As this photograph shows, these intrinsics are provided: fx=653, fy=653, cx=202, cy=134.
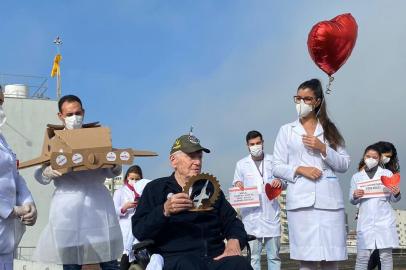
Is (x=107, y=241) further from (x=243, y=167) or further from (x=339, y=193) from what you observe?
(x=243, y=167)

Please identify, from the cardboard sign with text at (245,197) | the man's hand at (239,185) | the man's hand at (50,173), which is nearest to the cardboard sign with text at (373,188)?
the cardboard sign with text at (245,197)

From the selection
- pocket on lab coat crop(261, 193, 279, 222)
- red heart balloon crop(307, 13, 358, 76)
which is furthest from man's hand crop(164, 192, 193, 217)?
pocket on lab coat crop(261, 193, 279, 222)

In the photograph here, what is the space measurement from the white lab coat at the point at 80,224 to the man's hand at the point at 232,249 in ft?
4.91

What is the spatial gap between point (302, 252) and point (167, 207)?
6.20 feet

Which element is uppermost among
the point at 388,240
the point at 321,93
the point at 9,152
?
the point at 321,93

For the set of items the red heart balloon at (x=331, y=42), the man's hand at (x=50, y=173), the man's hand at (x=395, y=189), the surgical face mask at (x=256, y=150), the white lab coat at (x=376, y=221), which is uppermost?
the red heart balloon at (x=331, y=42)

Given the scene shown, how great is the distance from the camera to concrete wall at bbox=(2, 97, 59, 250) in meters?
33.7

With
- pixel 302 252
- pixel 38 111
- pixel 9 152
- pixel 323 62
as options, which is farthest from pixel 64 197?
pixel 38 111

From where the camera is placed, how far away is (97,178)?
238 inches

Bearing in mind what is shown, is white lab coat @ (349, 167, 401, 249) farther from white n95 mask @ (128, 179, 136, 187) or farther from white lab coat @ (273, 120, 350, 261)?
white n95 mask @ (128, 179, 136, 187)

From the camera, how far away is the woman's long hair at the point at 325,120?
6.22 m

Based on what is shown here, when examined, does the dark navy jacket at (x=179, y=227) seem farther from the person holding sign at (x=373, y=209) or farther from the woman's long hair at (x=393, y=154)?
the woman's long hair at (x=393, y=154)

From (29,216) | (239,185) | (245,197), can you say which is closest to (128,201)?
(239,185)

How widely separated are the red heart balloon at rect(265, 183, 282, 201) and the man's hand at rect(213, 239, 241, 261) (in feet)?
11.2
